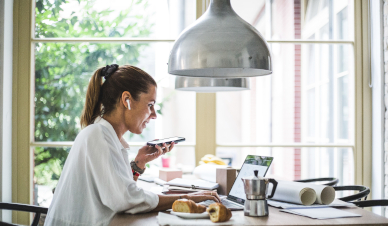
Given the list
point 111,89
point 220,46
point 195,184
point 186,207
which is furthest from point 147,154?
point 220,46

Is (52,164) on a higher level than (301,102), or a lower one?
lower

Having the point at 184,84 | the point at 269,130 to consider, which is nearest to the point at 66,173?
the point at 184,84

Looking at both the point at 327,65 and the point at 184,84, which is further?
the point at 327,65

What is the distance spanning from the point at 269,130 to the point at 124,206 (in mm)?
2294

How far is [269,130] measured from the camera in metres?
3.62

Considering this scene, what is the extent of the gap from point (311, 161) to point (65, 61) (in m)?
2.46

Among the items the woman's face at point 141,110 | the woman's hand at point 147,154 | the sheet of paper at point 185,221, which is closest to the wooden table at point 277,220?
the sheet of paper at point 185,221

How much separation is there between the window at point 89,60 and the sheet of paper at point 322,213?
5.70 feet

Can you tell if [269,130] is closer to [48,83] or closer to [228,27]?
[48,83]

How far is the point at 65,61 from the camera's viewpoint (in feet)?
11.0

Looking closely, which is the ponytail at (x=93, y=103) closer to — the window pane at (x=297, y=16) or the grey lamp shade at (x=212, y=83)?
the grey lamp shade at (x=212, y=83)

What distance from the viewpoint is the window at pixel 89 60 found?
332cm

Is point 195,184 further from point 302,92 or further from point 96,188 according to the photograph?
point 302,92

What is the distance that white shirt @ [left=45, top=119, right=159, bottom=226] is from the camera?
5.11ft
